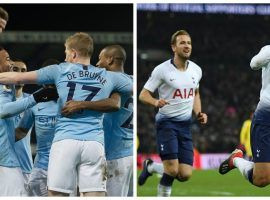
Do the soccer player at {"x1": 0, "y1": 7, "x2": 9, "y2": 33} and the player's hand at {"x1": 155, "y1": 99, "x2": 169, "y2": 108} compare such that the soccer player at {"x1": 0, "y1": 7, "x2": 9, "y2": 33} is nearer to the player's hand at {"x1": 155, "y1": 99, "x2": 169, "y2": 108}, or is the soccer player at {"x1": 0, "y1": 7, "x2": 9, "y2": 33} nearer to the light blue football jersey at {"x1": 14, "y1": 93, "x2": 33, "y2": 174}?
the light blue football jersey at {"x1": 14, "y1": 93, "x2": 33, "y2": 174}

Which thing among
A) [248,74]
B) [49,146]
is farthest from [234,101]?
[49,146]

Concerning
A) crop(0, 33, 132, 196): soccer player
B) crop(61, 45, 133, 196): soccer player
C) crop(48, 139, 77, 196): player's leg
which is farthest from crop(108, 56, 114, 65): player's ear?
crop(48, 139, 77, 196): player's leg

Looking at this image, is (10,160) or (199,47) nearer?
(10,160)

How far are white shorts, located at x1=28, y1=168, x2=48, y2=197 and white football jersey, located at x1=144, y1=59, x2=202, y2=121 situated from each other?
1508 millimetres

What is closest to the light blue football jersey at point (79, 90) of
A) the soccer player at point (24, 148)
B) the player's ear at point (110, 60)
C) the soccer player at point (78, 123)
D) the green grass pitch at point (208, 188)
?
the soccer player at point (78, 123)

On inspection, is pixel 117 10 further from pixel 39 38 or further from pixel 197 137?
pixel 197 137

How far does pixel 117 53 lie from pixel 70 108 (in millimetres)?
1059

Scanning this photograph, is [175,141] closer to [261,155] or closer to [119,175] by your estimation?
[119,175]

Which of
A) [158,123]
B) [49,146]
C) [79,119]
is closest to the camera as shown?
[79,119]

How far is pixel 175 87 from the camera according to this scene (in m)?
7.29

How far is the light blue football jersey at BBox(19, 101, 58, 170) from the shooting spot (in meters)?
6.89

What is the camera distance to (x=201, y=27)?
16609 millimetres

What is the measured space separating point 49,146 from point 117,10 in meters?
1.68

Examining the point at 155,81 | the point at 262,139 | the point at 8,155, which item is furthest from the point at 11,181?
the point at 262,139
